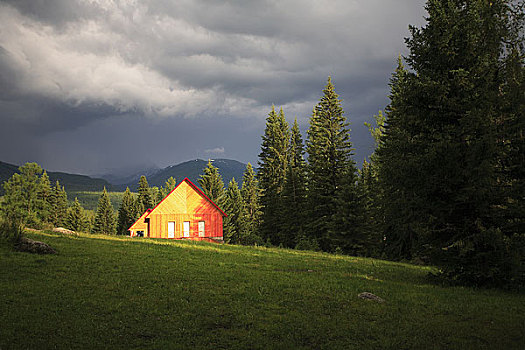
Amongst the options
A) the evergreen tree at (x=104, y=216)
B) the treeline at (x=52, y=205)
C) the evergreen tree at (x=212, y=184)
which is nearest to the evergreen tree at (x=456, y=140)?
the evergreen tree at (x=212, y=184)

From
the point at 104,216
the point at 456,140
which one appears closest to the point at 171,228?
the point at 456,140

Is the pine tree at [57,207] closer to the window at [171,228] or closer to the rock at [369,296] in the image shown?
the window at [171,228]

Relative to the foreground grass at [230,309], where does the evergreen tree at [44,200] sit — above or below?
above

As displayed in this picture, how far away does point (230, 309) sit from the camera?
33.2 feet

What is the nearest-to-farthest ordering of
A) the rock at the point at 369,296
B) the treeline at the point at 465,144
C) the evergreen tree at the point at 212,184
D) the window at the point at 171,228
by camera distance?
the rock at the point at 369,296, the treeline at the point at 465,144, the window at the point at 171,228, the evergreen tree at the point at 212,184

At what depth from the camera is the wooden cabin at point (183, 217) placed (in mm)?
45969

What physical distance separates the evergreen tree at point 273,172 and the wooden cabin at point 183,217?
10482 millimetres

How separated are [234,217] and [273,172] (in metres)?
18.8

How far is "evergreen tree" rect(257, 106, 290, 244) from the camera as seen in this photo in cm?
5450

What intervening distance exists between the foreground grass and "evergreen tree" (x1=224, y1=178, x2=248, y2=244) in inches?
1928

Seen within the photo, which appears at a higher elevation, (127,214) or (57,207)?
(57,207)

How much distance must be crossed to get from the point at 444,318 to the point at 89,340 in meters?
9.58

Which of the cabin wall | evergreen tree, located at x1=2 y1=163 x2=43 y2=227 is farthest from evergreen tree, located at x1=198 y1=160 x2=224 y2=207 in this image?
evergreen tree, located at x1=2 y1=163 x2=43 y2=227

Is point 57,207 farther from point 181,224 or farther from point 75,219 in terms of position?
point 181,224
